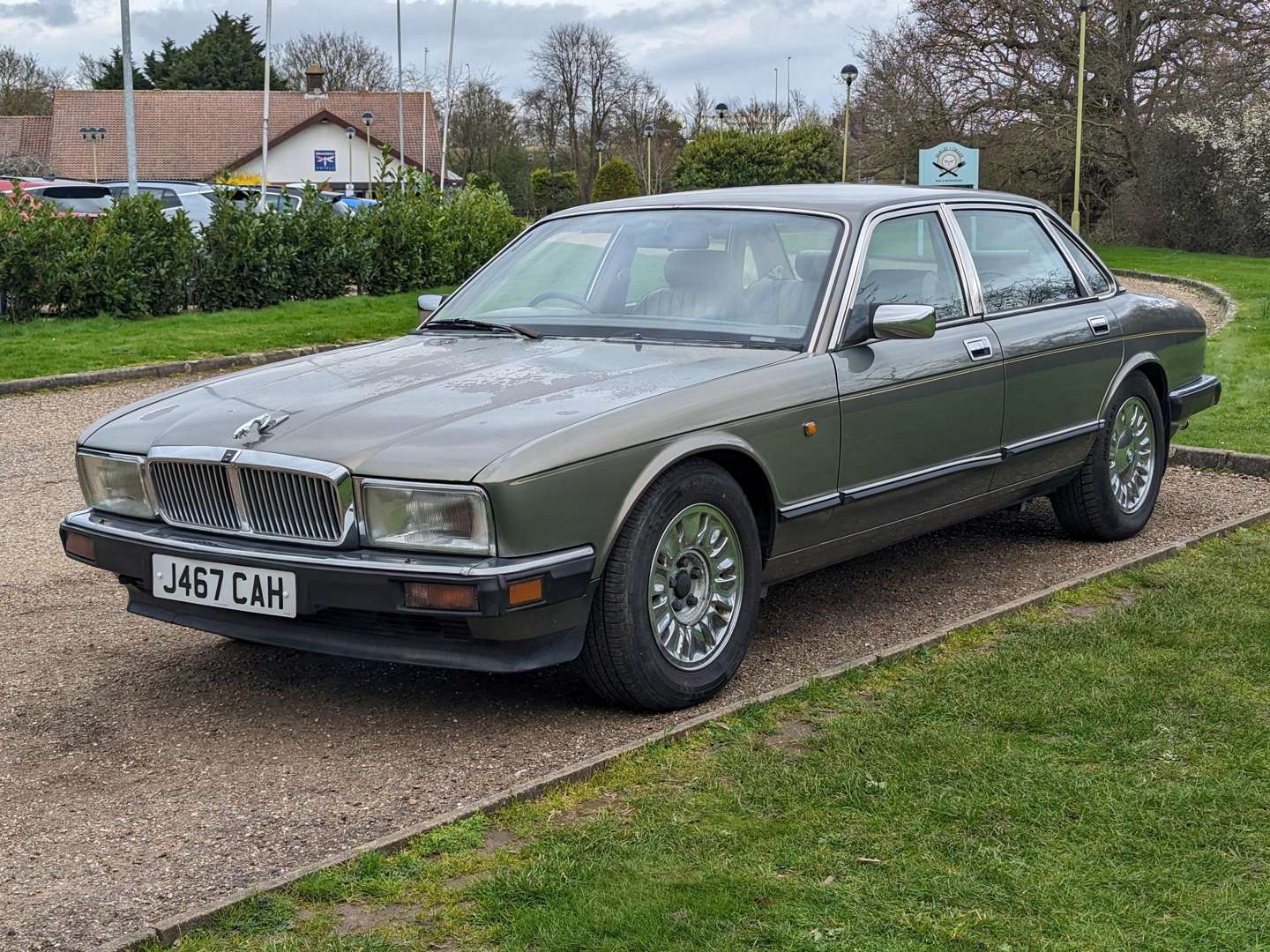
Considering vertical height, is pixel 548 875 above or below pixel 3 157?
below

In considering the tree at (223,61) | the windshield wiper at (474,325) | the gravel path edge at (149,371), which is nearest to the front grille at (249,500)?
the windshield wiper at (474,325)

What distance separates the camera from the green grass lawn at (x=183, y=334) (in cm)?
1364

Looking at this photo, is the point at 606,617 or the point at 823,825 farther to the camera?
the point at 606,617

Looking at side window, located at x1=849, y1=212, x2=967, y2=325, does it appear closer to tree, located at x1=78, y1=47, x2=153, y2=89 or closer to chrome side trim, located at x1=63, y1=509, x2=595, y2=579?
chrome side trim, located at x1=63, y1=509, x2=595, y2=579

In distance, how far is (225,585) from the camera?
4340 millimetres

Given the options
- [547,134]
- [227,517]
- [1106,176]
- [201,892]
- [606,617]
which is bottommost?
[201,892]

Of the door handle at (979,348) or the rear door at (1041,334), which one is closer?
the door handle at (979,348)

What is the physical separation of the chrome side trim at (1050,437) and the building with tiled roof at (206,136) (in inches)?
2528

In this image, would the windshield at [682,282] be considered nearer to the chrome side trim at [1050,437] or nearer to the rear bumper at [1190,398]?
the chrome side trim at [1050,437]

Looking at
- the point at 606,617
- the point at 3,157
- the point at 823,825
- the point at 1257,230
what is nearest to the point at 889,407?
the point at 606,617

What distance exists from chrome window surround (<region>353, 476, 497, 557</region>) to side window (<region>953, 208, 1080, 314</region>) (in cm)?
280

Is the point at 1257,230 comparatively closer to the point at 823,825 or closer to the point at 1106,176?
the point at 1106,176

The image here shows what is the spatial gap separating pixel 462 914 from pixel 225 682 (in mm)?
2033

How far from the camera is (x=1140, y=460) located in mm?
6977
